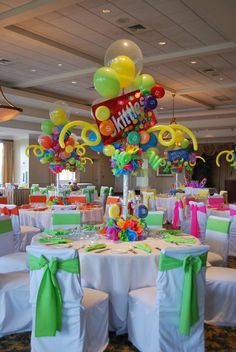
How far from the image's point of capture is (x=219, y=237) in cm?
463

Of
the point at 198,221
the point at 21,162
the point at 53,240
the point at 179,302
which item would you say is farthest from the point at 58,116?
the point at 21,162

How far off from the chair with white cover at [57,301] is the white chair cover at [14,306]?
22.8 inches

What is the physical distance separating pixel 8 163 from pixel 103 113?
15509mm

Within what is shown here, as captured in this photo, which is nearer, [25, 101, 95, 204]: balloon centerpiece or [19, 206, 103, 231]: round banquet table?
[19, 206, 103, 231]: round banquet table

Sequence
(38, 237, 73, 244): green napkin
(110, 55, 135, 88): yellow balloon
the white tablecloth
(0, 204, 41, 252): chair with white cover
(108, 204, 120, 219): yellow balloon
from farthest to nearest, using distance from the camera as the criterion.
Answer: the white tablecloth, (0, 204, 41, 252): chair with white cover, (108, 204, 120, 219): yellow balloon, (110, 55, 135, 88): yellow balloon, (38, 237, 73, 244): green napkin

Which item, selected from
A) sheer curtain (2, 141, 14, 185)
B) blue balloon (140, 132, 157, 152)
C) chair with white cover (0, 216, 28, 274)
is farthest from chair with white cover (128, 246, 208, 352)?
sheer curtain (2, 141, 14, 185)

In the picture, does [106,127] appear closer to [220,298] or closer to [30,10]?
[220,298]

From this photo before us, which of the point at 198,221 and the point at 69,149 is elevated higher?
the point at 69,149

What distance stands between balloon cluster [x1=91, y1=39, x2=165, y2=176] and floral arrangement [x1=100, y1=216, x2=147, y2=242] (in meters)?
0.54

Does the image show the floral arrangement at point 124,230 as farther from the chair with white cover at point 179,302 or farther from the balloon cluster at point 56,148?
the balloon cluster at point 56,148

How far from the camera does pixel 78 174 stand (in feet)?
68.9

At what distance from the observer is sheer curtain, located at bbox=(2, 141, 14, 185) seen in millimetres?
18500

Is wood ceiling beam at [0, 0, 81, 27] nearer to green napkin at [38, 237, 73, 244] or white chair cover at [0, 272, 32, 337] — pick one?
green napkin at [38, 237, 73, 244]

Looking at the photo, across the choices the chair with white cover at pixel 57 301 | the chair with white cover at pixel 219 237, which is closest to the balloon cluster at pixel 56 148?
the chair with white cover at pixel 219 237
